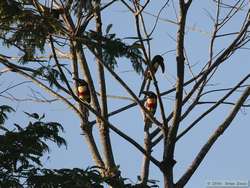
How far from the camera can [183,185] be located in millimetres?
6961

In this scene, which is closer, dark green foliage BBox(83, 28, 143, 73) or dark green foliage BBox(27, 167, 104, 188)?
dark green foliage BBox(27, 167, 104, 188)

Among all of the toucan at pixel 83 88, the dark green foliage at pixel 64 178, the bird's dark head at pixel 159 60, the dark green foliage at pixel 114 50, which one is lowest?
the dark green foliage at pixel 64 178

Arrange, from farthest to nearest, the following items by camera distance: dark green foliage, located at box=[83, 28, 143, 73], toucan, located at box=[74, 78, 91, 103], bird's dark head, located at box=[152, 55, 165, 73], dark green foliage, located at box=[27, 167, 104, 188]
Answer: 1. toucan, located at box=[74, 78, 91, 103]
2. bird's dark head, located at box=[152, 55, 165, 73]
3. dark green foliage, located at box=[83, 28, 143, 73]
4. dark green foliage, located at box=[27, 167, 104, 188]

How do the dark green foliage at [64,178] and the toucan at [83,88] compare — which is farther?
the toucan at [83,88]

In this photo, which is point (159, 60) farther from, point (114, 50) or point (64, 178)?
point (64, 178)

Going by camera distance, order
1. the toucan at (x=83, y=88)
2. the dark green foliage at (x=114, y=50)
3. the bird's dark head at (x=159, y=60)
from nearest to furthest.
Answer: the dark green foliage at (x=114, y=50)
the bird's dark head at (x=159, y=60)
the toucan at (x=83, y=88)

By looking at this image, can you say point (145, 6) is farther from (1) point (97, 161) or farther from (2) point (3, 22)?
(1) point (97, 161)

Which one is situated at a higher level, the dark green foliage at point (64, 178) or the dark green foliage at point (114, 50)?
the dark green foliage at point (114, 50)

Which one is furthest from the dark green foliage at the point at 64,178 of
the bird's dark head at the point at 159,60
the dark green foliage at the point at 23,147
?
the bird's dark head at the point at 159,60

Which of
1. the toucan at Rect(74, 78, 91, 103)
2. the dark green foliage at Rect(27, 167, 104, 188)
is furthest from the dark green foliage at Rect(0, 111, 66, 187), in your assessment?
the toucan at Rect(74, 78, 91, 103)

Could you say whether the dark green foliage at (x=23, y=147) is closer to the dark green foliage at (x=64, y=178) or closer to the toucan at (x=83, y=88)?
the dark green foliage at (x=64, y=178)

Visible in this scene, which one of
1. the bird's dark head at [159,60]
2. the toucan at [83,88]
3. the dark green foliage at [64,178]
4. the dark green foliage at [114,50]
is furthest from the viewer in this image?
the toucan at [83,88]

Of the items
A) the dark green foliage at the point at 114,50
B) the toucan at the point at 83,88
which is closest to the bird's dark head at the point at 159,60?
the toucan at the point at 83,88

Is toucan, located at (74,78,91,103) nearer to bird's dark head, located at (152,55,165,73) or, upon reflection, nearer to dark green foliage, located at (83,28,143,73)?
bird's dark head, located at (152,55,165,73)
